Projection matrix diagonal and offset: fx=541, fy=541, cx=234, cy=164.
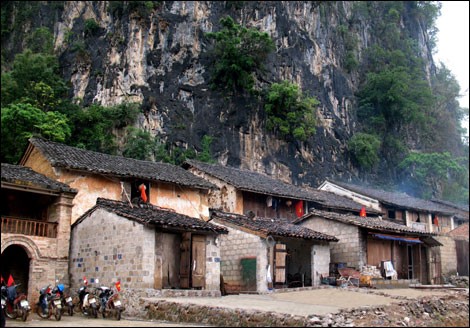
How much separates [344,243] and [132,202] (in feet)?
37.4

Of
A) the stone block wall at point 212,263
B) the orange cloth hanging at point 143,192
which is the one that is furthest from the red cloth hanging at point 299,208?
the stone block wall at point 212,263

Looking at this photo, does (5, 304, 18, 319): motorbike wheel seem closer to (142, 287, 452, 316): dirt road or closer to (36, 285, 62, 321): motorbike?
(36, 285, 62, 321): motorbike

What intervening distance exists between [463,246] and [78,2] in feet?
135

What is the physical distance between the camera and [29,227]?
2231 cm

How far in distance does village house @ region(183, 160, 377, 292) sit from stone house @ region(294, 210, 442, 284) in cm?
103

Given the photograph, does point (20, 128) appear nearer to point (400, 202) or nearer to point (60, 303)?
point (60, 303)

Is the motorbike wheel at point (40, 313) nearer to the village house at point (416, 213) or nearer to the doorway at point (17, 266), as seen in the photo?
the doorway at point (17, 266)

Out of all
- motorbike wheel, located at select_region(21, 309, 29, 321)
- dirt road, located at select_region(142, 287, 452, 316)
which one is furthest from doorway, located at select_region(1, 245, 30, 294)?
dirt road, located at select_region(142, 287, 452, 316)

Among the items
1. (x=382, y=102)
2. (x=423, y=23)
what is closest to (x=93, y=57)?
(x=382, y=102)

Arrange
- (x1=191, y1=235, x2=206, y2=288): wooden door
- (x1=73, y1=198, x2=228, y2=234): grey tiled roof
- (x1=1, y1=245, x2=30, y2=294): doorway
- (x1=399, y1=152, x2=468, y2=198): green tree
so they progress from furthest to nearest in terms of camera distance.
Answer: (x1=399, y1=152, x2=468, y2=198): green tree → (x1=1, y1=245, x2=30, y2=294): doorway → (x1=191, y1=235, x2=206, y2=288): wooden door → (x1=73, y1=198, x2=228, y2=234): grey tiled roof

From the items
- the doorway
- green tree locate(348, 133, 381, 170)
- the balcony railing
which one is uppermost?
green tree locate(348, 133, 381, 170)

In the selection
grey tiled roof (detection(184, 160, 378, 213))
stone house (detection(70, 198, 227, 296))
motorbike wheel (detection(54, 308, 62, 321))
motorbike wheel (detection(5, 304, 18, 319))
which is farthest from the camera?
grey tiled roof (detection(184, 160, 378, 213))

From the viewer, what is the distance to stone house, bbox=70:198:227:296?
68.7 feet

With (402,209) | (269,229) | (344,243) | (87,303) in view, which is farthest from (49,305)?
(402,209)
